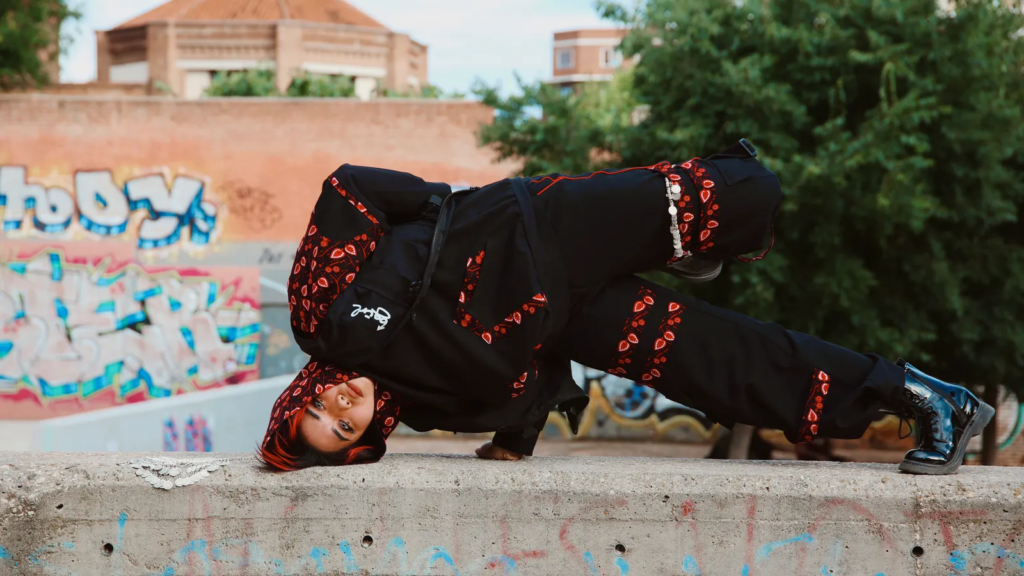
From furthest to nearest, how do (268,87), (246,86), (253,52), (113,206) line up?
(253,52) → (246,86) → (268,87) → (113,206)

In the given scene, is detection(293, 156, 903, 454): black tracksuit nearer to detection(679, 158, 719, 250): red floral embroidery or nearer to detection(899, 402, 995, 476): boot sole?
detection(679, 158, 719, 250): red floral embroidery

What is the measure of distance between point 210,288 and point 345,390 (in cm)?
1323

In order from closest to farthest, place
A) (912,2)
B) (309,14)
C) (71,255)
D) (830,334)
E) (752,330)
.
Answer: (752,330), (912,2), (830,334), (71,255), (309,14)

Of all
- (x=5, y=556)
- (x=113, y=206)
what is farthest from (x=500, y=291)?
(x=113, y=206)

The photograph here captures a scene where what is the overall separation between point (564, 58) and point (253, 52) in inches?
1684

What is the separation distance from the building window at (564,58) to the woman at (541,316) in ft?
212

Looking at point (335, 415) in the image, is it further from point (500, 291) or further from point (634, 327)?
point (634, 327)

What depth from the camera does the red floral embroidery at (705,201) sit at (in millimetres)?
2514

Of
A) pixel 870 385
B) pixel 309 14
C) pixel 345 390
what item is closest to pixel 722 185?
pixel 870 385

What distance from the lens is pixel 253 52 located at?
2670cm

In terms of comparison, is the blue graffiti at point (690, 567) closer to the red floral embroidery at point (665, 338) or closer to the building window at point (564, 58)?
the red floral embroidery at point (665, 338)

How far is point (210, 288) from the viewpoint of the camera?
49.3 ft

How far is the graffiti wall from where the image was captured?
14.9 metres

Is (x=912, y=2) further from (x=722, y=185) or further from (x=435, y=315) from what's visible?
(x=435, y=315)
